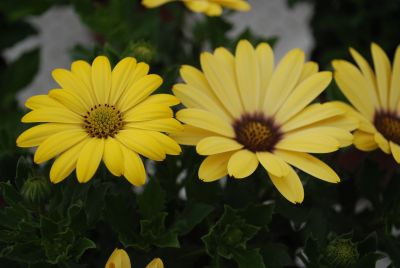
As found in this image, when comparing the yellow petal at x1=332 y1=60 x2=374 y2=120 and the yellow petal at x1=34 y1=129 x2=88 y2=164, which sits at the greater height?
the yellow petal at x1=34 y1=129 x2=88 y2=164

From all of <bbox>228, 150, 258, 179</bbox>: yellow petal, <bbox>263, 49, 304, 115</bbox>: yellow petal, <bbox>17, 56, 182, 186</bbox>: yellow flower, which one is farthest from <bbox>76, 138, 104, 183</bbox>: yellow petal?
<bbox>263, 49, 304, 115</bbox>: yellow petal

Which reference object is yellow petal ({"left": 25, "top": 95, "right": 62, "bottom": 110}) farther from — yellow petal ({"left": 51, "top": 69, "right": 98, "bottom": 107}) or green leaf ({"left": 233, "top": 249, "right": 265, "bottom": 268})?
green leaf ({"left": 233, "top": 249, "right": 265, "bottom": 268})

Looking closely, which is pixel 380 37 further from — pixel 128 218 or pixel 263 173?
pixel 128 218

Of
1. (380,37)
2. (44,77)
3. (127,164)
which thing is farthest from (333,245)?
(44,77)

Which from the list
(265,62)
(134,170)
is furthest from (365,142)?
(134,170)

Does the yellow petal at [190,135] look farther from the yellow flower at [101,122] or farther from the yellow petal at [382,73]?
the yellow petal at [382,73]

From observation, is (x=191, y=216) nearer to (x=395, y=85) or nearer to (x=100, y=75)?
(x=100, y=75)

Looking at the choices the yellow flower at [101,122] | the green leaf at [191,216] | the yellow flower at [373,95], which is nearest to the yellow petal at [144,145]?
the yellow flower at [101,122]
